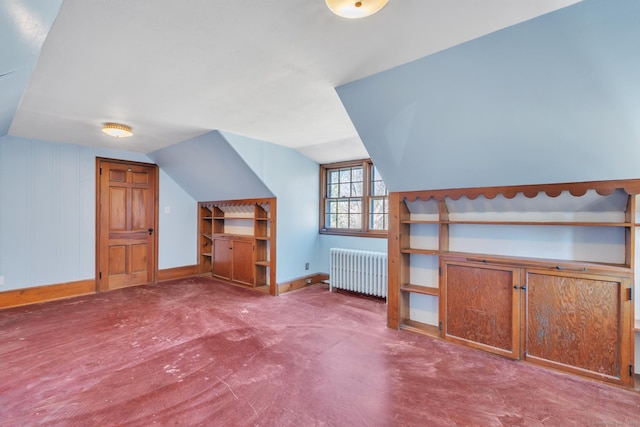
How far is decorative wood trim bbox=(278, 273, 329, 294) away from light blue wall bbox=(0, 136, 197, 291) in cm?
293

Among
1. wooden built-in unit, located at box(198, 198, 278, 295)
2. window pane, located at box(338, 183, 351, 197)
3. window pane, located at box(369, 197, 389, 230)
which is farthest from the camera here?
window pane, located at box(338, 183, 351, 197)

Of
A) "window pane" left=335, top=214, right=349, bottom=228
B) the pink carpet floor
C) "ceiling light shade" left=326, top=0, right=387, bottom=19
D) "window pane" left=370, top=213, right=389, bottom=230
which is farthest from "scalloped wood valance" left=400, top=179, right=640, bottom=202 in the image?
"window pane" left=335, top=214, right=349, bottom=228

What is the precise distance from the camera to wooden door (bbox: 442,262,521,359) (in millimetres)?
2525

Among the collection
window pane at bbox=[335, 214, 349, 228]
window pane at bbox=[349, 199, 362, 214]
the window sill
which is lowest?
the window sill

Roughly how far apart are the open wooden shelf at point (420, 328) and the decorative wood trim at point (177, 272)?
4227 millimetres

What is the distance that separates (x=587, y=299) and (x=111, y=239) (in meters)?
5.97

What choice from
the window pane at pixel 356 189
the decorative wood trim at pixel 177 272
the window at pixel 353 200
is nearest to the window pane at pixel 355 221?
the window at pixel 353 200

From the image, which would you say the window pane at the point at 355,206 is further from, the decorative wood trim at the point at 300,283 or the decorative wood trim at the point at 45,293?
the decorative wood trim at the point at 45,293

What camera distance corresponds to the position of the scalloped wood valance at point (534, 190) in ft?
6.77

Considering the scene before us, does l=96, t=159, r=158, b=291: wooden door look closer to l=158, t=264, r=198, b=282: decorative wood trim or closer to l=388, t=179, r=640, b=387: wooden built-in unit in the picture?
l=158, t=264, r=198, b=282: decorative wood trim

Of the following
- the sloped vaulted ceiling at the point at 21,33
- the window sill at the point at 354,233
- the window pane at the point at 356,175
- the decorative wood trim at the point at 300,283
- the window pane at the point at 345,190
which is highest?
the sloped vaulted ceiling at the point at 21,33

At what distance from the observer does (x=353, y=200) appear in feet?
16.0

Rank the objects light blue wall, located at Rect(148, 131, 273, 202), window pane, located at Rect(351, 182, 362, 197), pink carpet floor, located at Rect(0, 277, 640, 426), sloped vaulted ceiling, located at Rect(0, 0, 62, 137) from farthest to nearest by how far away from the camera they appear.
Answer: window pane, located at Rect(351, 182, 362, 197), light blue wall, located at Rect(148, 131, 273, 202), pink carpet floor, located at Rect(0, 277, 640, 426), sloped vaulted ceiling, located at Rect(0, 0, 62, 137)

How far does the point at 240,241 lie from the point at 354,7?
419 centimetres
